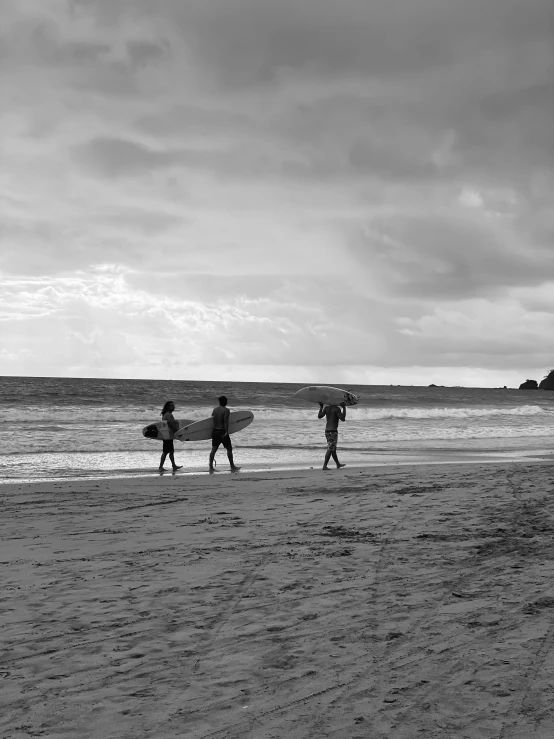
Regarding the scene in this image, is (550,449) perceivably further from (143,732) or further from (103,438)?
(143,732)

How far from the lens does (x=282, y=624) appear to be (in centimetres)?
497

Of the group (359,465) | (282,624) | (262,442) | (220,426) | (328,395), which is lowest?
(262,442)

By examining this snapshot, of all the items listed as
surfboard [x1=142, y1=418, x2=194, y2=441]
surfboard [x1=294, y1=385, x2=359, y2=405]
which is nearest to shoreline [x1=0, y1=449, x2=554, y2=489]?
surfboard [x1=142, y1=418, x2=194, y2=441]

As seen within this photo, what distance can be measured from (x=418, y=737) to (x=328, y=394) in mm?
14768

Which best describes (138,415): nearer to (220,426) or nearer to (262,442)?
(262,442)

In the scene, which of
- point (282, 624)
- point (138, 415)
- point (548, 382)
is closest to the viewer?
point (282, 624)

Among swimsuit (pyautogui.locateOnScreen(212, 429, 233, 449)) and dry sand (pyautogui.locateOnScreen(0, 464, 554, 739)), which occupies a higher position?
swimsuit (pyautogui.locateOnScreen(212, 429, 233, 449))

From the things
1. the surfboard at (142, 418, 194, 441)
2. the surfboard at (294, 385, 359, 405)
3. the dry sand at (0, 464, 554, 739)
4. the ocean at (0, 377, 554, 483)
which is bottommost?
the ocean at (0, 377, 554, 483)

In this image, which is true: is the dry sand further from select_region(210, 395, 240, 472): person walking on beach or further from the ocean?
the ocean

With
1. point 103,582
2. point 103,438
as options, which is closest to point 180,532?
point 103,582

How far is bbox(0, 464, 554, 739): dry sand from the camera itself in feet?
11.9

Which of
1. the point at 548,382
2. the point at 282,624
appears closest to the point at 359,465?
the point at 282,624

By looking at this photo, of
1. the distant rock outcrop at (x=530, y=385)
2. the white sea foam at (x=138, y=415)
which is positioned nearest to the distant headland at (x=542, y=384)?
the distant rock outcrop at (x=530, y=385)

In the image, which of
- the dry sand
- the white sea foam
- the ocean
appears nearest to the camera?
the dry sand
